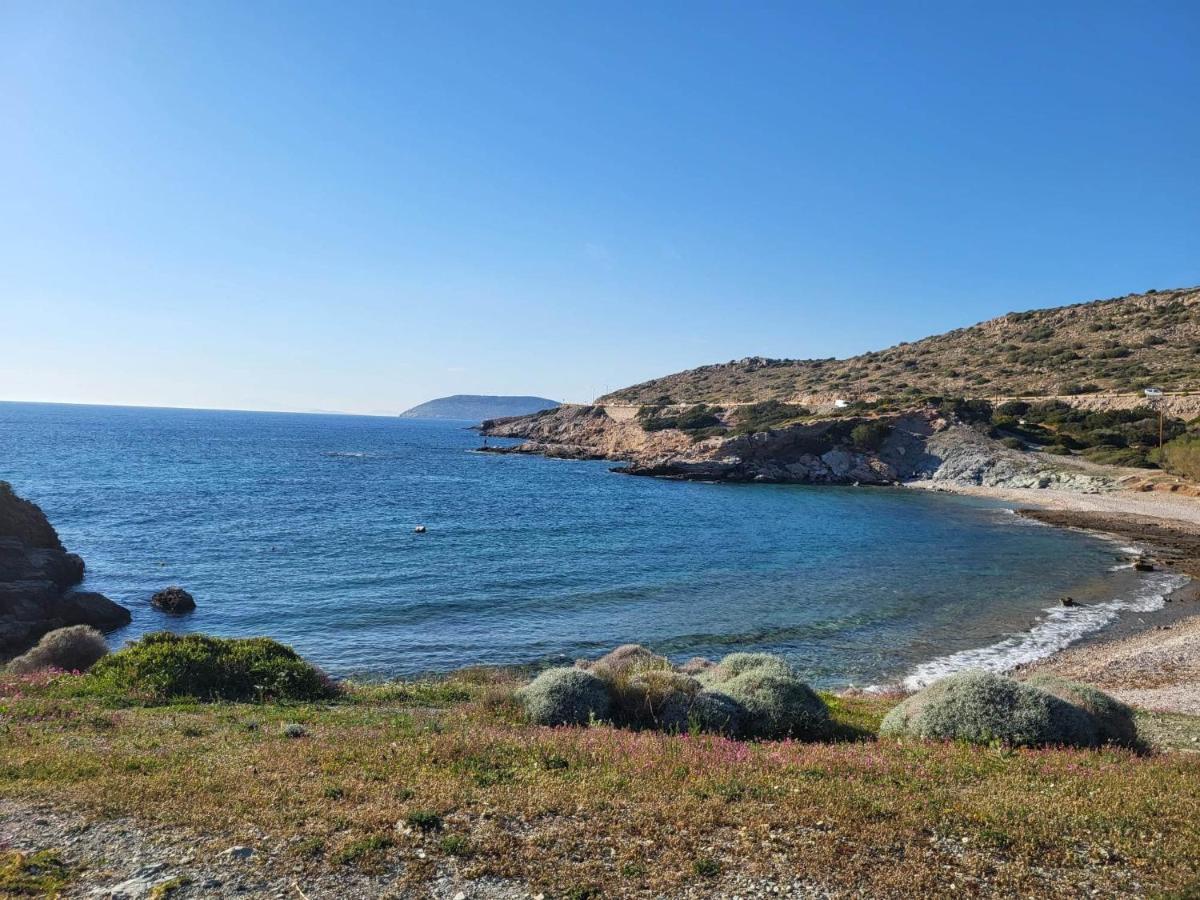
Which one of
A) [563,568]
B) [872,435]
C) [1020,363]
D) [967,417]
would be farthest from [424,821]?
[1020,363]

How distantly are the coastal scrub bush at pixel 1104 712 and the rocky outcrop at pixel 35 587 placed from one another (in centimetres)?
2806

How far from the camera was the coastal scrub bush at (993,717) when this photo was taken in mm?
10641

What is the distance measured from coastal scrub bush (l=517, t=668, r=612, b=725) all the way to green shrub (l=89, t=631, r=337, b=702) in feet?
16.8

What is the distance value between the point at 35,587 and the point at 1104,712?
3196 cm

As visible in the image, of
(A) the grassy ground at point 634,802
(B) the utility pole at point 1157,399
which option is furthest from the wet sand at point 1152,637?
(B) the utility pole at point 1157,399

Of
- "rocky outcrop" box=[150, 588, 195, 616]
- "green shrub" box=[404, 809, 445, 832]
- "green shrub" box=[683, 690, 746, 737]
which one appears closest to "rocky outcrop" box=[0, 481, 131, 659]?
"rocky outcrop" box=[150, 588, 195, 616]

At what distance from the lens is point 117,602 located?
27828mm

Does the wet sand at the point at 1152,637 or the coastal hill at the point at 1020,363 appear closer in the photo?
the wet sand at the point at 1152,637

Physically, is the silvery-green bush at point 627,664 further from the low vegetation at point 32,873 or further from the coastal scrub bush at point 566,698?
the low vegetation at point 32,873

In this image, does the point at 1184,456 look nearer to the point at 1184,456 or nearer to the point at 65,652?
the point at 1184,456

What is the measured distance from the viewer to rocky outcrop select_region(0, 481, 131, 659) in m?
23.2

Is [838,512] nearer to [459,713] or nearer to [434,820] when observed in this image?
[459,713]

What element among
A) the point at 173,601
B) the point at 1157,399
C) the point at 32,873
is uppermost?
the point at 1157,399

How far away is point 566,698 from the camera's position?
12.0m
